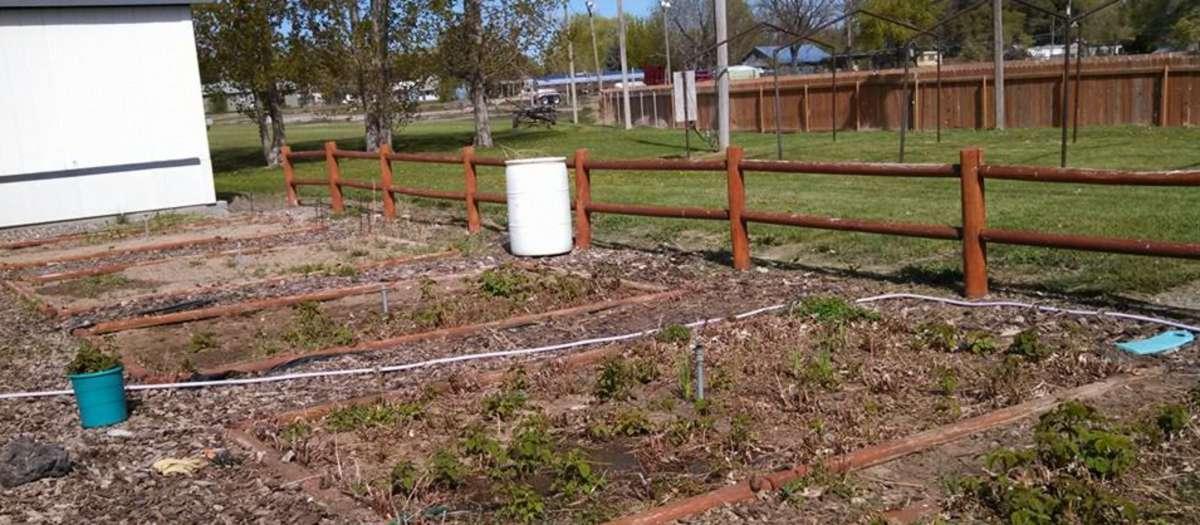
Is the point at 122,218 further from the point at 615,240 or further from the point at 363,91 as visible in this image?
the point at 363,91

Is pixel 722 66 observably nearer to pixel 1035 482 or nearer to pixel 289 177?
pixel 289 177

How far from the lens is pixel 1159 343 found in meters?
6.56

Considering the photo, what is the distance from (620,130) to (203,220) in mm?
22832

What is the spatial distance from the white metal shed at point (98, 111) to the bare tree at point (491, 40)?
44.0 feet

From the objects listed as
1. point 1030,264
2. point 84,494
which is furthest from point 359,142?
point 84,494

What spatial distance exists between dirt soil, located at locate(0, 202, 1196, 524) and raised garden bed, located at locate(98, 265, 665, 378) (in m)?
0.30

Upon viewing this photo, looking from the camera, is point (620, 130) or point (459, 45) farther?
point (620, 130)

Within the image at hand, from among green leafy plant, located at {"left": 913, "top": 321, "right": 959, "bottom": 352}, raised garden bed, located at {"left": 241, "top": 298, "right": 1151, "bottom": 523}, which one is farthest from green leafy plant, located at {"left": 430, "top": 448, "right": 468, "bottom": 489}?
green leafy plant, located at {"left": 913, "top": 321, "right": 959, "bottom": 352}

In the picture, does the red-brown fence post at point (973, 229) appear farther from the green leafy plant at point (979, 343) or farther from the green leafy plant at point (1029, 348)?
A: the green leafy plant at point (1029, 348)

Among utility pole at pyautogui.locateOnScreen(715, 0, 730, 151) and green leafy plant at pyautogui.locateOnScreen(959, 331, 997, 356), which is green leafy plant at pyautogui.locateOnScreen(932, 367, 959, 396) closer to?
green leafy plant at pyautogui.locateOnScreen(959, 331, 997, 356)

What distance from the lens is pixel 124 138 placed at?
58.1 ft

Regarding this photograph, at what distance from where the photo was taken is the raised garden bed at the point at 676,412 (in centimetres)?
493

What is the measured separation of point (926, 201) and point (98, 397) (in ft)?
32.3

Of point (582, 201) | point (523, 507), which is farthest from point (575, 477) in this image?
point (582, 201)
